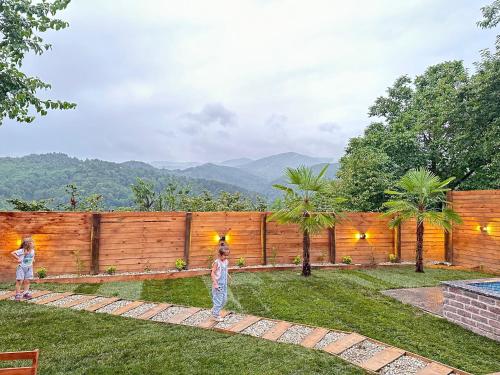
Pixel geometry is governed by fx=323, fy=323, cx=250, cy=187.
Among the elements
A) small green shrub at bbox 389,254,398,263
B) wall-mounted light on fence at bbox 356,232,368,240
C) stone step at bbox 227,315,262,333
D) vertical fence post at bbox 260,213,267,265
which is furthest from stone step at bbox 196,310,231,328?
small green shrub at bbox 389,254,398,263

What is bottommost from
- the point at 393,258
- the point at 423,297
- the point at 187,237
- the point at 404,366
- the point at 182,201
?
the point at 423,297

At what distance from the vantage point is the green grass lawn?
14.4ft

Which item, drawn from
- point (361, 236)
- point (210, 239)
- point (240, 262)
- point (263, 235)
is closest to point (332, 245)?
point (361, 236)

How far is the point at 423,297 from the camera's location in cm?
813

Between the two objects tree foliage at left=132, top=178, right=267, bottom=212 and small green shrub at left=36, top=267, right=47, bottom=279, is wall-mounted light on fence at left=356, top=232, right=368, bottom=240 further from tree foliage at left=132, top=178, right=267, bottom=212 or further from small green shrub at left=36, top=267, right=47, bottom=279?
tree foliage at left=132, top=178, right=267, bottom=212

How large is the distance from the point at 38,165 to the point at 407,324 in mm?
55116

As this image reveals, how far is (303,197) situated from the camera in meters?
10.4

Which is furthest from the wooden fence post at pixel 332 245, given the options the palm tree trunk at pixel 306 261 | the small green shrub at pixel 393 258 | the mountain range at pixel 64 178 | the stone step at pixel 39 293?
the mountain range at pixel 64 178

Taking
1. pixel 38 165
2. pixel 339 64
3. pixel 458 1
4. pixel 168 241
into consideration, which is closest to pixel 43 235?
pixel 168 241

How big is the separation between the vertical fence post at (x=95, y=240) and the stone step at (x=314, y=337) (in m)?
7.17

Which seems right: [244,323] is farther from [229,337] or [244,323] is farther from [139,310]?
[139,310]

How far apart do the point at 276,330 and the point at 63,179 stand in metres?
47.1

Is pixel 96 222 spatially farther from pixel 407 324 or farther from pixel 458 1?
pixel 458 1

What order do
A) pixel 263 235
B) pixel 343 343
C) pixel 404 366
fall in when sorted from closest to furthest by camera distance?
1. pixel 404 366
2. pixel 343 343
3. pixel 263 235
